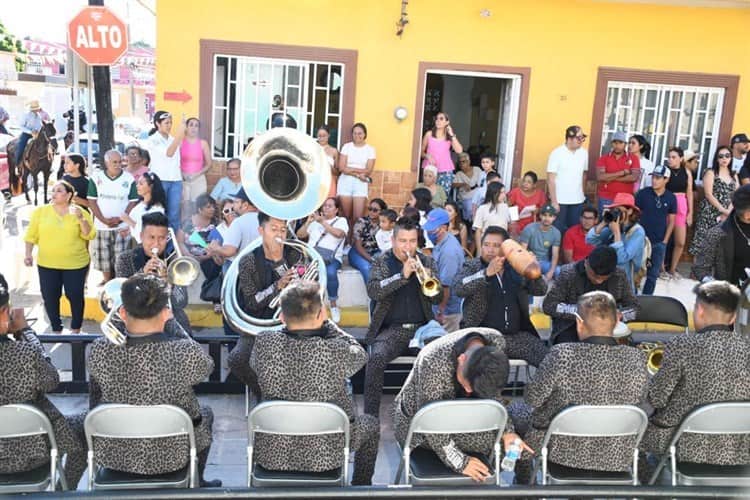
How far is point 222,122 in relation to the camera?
29.3 feet

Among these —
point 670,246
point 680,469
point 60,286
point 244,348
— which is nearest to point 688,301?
point 670,246

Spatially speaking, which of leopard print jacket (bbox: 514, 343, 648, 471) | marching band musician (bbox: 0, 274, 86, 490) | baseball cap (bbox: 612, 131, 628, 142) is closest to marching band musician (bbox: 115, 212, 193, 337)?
marching band musician (bbox: 0, 274, 86, 490)

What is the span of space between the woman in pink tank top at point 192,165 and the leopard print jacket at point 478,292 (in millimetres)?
4231

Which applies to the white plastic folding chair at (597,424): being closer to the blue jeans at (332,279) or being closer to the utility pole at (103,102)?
the blue jeans at (332,279)

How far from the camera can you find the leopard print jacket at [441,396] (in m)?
3.43

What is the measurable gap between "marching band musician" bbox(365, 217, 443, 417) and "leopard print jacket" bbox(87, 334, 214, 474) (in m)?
1.81

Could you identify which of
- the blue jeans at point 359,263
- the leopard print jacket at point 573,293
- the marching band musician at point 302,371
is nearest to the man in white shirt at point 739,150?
the leopard print jacket at point 573,293

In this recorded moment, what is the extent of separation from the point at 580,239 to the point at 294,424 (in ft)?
17.0

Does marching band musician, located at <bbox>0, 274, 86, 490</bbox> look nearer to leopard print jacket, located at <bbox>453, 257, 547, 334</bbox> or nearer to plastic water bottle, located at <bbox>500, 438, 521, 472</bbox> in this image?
plastic water bottle, located at <bbox>500, 438, 521, 472</bbox>

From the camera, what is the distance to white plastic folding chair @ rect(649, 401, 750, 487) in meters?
3.38

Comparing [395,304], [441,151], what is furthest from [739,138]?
[395,304]

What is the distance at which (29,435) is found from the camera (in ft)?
10.7

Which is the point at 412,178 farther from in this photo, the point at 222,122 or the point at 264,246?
the point at 264,246

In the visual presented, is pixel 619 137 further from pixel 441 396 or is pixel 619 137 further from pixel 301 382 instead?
pixel 301 382
